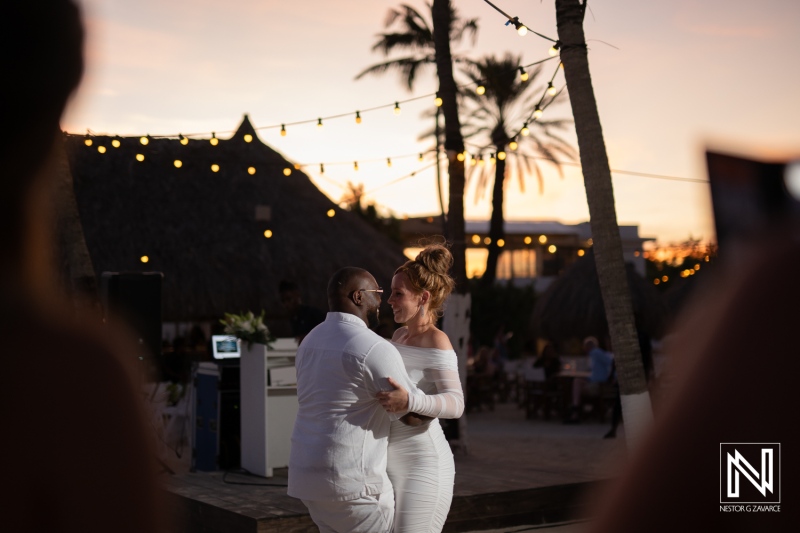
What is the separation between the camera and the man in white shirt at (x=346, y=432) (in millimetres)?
4371

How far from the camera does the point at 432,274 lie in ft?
17.1

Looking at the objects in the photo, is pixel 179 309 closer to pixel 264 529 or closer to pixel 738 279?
pixel 264 529

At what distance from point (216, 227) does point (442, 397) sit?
23.5m

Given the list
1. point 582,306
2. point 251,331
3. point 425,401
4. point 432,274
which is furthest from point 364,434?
point 582,306

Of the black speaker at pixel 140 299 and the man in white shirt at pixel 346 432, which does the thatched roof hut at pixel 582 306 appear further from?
the man in white shirt at pixel 346 432

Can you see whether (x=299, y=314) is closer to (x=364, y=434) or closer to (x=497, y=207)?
(x=364, y=434)

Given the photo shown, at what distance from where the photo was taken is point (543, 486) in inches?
390

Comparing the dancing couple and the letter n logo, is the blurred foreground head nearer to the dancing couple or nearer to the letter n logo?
the letter n logo

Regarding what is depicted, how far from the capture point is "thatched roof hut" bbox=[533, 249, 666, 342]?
1132 inches

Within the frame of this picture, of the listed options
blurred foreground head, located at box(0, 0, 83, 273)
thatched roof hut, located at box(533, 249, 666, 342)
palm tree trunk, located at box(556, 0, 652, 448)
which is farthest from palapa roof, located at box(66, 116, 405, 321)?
blurred foreground head, located at box(0, 0, 83, 273)

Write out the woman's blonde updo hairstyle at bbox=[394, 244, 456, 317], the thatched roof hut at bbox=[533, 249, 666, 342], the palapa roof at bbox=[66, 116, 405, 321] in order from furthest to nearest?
the thatched roof hut at bbox=[533, 249, 666, 342] → the palapa roof at bbox=[66, 116, 405, 321] → the woman's blonde updo hairstyle at bbox=[394, 244, 456, 317]

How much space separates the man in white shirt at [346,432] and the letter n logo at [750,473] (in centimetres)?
366

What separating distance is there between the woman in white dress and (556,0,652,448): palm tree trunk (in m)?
3.98

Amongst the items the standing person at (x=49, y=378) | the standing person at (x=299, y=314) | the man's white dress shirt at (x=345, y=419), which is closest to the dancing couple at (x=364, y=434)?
the man's white dress shirt at (x=345, y=419)
